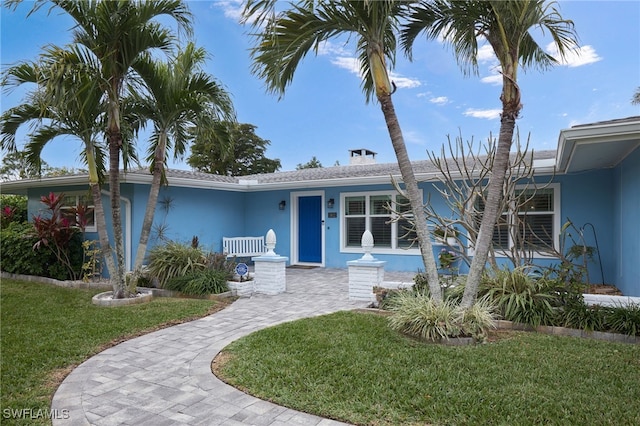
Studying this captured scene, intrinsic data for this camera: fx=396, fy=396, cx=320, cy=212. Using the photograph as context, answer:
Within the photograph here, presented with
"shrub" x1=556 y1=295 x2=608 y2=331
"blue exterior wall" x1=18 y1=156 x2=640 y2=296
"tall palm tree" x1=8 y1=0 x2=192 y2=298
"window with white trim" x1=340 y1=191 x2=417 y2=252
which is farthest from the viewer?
"window with white trim" x1=340 y1=191 x2=417 y2=252

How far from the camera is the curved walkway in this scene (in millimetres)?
3072

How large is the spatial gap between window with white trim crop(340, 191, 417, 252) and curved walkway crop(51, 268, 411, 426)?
5.33 m

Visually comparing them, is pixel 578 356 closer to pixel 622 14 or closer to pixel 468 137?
pixel 468 137

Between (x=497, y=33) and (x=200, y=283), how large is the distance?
6596mm

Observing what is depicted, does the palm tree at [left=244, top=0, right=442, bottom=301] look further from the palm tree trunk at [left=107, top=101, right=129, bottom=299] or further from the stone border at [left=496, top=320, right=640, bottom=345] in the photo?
the palm tree trunk at [left=107, top=101, right=129, bottom=299]

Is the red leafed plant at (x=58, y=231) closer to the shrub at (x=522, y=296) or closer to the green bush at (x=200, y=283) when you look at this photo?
the green bush at (x=200, y=283)

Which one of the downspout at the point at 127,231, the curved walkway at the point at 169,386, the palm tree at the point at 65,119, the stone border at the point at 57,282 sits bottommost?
the curved walkway at the point at 169,386

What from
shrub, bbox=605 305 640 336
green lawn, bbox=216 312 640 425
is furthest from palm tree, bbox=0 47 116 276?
shrub, bbox=605 305 640 336

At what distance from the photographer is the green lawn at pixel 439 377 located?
301 cm

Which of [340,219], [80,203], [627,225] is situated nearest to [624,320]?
Answer: [627,225]

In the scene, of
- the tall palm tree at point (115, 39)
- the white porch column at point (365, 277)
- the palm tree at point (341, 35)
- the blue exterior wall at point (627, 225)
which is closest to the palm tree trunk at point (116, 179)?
the tall palm tree at point (115, 39)

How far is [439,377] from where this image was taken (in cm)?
367

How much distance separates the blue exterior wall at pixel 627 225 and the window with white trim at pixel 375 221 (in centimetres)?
450

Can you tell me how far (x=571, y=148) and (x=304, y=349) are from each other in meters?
5.02
